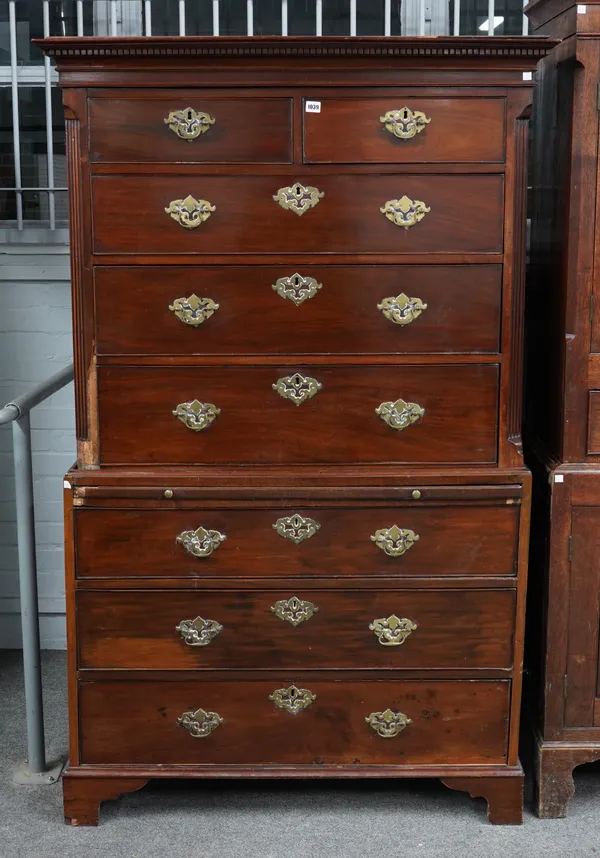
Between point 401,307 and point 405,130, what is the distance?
43 cm

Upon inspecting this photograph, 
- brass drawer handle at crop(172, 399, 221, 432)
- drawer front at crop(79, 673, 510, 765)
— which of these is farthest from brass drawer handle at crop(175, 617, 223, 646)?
brass drawer handle at crop(172, 399, 221, 432)

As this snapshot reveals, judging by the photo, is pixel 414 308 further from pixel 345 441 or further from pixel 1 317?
pixel 1 317

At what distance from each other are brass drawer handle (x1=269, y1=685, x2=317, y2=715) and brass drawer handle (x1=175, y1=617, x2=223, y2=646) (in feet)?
0.75

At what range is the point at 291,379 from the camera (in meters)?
2.56

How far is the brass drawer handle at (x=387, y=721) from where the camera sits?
2680 millimetres

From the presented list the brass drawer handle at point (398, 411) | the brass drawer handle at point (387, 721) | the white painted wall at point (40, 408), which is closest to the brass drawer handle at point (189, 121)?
the brass drawer handle at point (398, 411)

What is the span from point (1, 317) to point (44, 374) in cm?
25

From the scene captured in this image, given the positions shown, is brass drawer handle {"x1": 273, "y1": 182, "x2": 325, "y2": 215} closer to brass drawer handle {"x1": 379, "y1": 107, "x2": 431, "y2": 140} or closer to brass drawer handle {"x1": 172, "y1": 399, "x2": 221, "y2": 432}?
brass drawer handle {"x1": 379, "y1": 107, "x2": 431, "y2": 140}

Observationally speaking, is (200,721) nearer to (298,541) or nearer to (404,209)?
(298,541)

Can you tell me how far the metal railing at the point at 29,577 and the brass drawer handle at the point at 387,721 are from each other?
0.96m

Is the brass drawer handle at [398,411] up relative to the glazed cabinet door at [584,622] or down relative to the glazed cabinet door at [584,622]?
up

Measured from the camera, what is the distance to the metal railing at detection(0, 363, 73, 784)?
9.18ft

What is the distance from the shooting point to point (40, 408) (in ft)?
12.2

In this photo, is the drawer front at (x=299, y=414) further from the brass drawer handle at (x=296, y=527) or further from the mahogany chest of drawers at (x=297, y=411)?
the brass drawer handle at (x=296, y=527)
